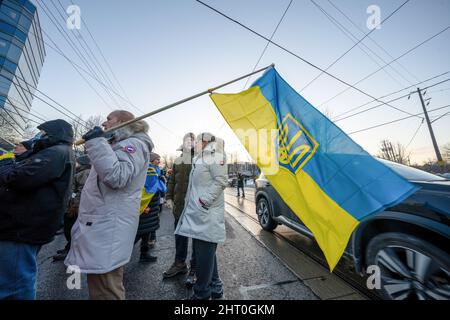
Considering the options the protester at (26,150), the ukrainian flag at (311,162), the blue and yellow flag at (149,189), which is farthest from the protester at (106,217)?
the blue and yellow flag at (149,189)

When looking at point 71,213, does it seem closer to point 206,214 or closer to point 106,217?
point 106,217

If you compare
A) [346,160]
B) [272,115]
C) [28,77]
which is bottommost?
[346,160]

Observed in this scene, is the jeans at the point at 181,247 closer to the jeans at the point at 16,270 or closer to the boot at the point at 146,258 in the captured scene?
the boot at the point at 146,258

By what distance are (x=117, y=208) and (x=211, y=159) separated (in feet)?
3.29

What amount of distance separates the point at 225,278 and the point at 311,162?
6.64 ft

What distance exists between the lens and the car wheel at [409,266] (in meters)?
1.48

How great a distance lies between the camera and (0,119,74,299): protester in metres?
1.39

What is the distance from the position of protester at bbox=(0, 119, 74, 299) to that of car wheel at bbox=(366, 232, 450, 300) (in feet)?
10.1

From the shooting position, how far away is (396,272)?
1.74 m

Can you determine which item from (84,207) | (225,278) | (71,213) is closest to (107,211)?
(84,207)

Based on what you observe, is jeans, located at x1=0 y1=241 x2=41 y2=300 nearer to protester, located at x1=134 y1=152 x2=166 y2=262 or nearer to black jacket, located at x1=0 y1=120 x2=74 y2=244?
black jacket, located at x1=0 y1=120 x2=74 y2=244

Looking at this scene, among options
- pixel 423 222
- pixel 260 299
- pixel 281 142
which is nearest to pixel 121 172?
pixel 281 142

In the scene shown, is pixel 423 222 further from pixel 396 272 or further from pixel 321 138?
pixel 321 138

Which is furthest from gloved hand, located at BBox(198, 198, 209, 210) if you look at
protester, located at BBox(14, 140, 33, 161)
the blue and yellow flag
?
protester, located at BBox(14, 140, 33, 161)
